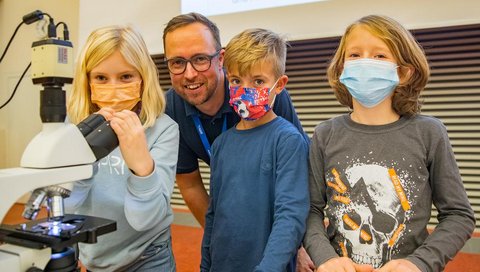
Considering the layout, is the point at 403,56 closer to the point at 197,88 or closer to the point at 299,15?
the point at 197,88

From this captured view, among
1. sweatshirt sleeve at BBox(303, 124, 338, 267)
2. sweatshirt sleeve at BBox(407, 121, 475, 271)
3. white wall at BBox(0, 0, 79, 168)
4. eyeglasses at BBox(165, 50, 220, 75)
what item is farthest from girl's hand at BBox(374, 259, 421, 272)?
white wall at BBox(0, 0, 79, 168)

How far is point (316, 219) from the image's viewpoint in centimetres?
116

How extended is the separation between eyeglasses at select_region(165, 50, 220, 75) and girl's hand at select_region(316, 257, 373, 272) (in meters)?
0.94

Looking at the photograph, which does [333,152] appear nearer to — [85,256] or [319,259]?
[319,259]

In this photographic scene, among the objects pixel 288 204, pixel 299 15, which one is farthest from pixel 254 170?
pixel 299 15

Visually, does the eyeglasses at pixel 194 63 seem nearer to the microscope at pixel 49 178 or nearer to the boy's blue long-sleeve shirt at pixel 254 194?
the boy's blue long-sleeve shirt at pixel 254 194

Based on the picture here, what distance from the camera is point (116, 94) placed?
48.3 inches

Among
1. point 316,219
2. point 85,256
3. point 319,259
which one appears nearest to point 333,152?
point 316,219

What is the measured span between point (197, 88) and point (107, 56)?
1.57 ft

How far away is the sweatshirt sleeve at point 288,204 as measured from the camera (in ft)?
3.35

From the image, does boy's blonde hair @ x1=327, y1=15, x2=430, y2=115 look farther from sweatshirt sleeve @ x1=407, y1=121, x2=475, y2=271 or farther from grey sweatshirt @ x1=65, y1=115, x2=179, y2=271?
grey sweatshirt @ x1=65, y1=115, x2=179, y2=271

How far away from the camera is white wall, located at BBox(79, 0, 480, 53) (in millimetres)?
2395

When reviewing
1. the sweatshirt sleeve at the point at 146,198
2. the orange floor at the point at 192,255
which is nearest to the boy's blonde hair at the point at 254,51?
the sweatshirt sleeve at the point at 146,198

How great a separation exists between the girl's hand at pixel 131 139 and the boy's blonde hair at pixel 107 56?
0.29m
